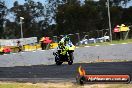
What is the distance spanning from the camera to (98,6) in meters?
73.8

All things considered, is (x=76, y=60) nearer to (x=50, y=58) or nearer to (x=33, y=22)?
(x=50, y=58)

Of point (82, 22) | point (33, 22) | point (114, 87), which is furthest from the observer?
point (33, 22)

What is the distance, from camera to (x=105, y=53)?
25.5 meters

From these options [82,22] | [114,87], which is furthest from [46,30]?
[114,87]

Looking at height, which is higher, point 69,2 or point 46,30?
point 69,2

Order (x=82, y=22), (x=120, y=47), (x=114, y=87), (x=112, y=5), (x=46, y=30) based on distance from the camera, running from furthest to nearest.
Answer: (x=46, y=30)
(x=112, y=5)
(x=82, y=22)
(x=120, y=47)
(x=114, y=87)

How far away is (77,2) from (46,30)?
10.6 metres

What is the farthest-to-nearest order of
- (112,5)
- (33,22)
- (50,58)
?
1. (33,22)
2. (112,5)
3. (50,58)

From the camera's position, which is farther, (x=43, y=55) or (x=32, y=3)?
(x=32, y=3)

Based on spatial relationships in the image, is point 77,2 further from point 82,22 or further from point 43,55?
point 43,55

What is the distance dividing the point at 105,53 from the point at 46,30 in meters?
57.4

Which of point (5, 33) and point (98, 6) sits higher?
point (98, 6)

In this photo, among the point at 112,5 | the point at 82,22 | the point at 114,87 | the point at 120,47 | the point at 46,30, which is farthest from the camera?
the point at 46,30

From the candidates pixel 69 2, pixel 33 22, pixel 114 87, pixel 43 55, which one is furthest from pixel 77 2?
pixel 114 87
